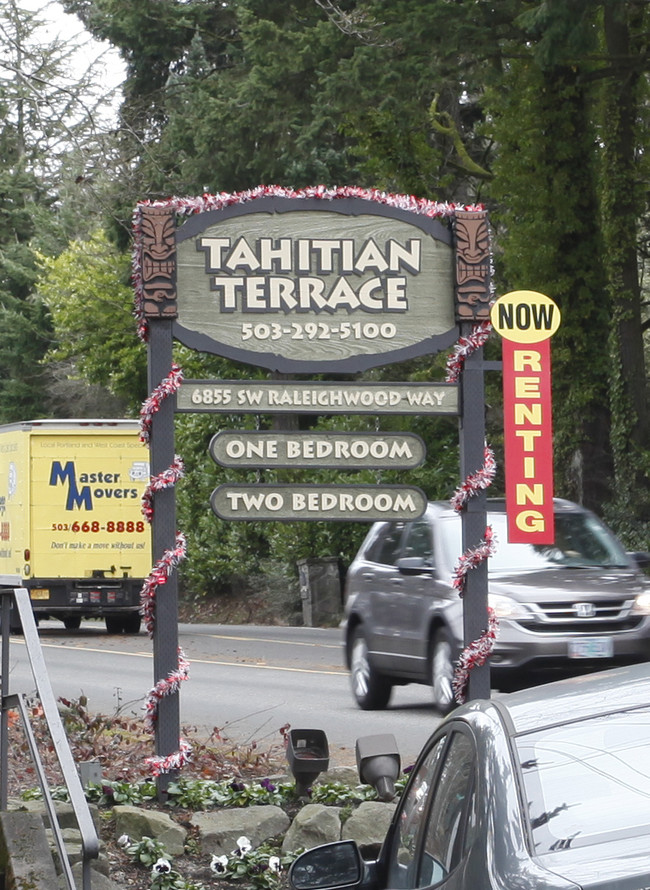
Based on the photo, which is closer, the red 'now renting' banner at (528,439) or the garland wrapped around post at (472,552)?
the garland wrapped around post at (472,552)

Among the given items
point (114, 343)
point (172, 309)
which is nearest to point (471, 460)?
point (172, 309)

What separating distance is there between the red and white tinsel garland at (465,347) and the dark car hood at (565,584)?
10.6ft

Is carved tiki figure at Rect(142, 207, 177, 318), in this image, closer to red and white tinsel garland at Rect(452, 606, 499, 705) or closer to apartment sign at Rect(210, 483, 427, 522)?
apartment sign at Rect(210, 483, 427, 522)

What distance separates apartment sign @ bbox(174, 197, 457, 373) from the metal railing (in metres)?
3.47

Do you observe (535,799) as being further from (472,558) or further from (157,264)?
(157,264)

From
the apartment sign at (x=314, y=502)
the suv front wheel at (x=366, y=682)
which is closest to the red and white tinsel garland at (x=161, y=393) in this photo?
the apartment sign at (x=314, y=502)

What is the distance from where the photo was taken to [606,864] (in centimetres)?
A: 305

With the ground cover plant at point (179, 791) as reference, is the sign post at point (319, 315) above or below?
above

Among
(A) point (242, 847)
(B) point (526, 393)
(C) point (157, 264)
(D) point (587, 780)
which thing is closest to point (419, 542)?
(B) point (526, 393)

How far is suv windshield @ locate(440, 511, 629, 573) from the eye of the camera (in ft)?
45.3

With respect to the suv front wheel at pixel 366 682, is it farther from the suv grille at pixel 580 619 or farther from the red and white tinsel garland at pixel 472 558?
the red and white tinsel garland at pixel 472 558

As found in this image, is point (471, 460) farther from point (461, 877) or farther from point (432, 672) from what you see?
point (461, 877)

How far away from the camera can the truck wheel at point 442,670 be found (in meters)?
13.5

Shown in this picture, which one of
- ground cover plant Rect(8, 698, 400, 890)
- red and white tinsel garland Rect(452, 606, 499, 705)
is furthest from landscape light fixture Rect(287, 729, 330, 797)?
red and white tinsel garland Rect(452, 606, 499, 705)
